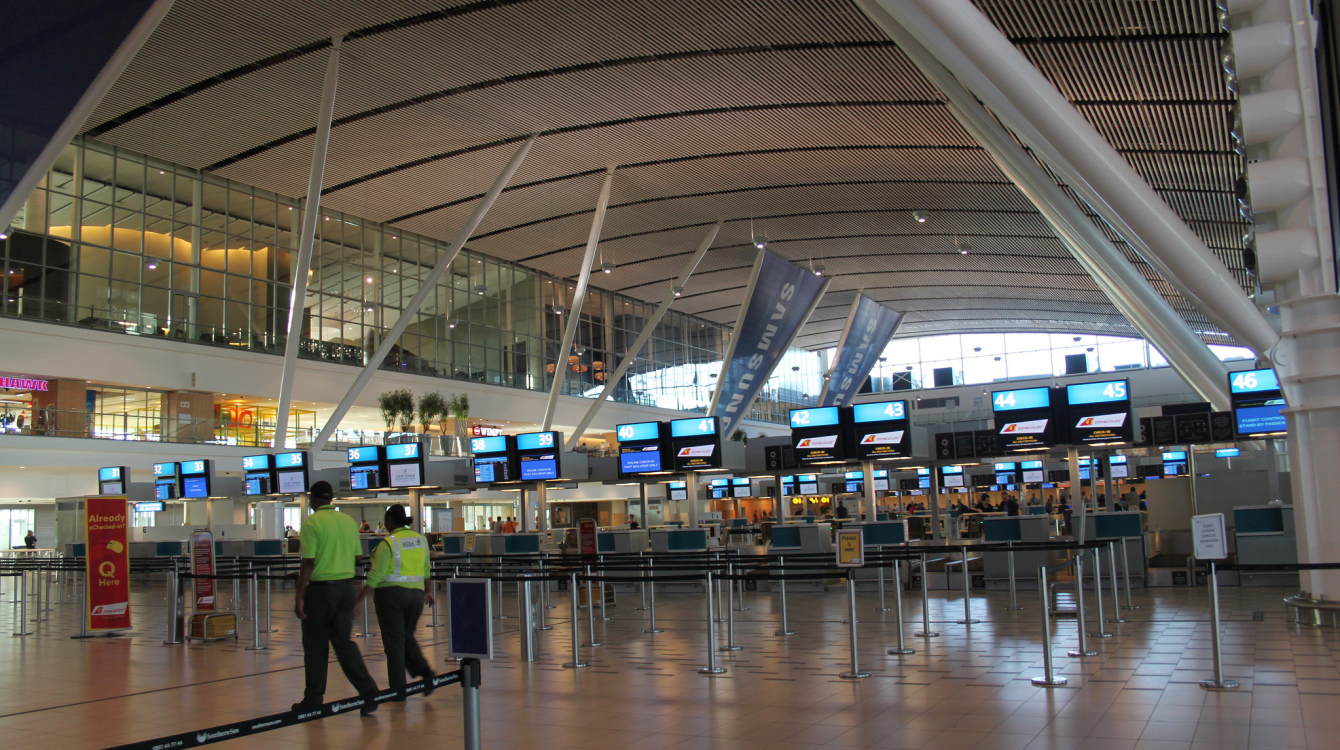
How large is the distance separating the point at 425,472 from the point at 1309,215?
55.8 feet

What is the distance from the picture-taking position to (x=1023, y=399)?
16656 millimetres

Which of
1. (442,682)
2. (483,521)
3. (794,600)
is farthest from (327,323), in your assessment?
(442,682)

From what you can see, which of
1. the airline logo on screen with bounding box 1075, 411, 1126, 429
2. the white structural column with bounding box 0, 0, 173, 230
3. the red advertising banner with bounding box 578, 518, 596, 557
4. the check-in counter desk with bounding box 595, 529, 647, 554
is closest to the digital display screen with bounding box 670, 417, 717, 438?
the check-in counter desk with bounding box 595, 529, 647, 554

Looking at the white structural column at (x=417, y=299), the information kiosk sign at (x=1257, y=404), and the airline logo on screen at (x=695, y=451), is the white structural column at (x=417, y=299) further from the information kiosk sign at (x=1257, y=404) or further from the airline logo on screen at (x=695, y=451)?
the information kiosk sign at (x=1257, y=404)

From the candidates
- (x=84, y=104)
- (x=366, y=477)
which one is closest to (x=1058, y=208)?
(x=366, y=477)

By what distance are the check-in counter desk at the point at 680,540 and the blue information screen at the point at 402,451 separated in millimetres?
5962

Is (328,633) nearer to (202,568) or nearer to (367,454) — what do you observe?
(202,568)

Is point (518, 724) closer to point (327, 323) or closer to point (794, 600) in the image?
point (794, 600)

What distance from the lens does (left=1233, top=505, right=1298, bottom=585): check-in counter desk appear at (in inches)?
526

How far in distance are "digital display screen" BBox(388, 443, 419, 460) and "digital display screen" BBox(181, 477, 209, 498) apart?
218 inches

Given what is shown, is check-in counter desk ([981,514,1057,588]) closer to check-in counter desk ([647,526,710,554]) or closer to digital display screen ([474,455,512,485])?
check-in counter desk ([647,526,710,554])

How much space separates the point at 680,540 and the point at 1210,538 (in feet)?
39.3

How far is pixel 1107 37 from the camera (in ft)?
54.4

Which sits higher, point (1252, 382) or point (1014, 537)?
point (1252, 382)
